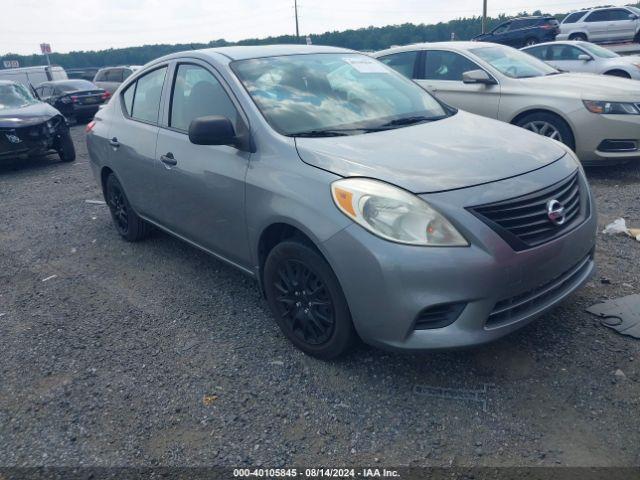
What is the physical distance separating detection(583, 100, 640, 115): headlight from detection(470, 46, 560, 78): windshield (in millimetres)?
1106

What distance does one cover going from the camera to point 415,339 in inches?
104

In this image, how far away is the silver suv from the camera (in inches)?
870

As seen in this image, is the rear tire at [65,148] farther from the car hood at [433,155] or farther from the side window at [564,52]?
the side window at [564,52]

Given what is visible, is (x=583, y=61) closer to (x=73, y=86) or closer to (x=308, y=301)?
(x=308, y=301)

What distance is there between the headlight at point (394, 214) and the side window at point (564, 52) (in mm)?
10763

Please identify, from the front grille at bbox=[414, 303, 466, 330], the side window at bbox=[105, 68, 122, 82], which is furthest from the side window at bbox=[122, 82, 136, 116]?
the side window at bbox=[105, 68, 122, 82]

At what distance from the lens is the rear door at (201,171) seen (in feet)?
11.3

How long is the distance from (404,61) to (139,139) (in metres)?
4.80

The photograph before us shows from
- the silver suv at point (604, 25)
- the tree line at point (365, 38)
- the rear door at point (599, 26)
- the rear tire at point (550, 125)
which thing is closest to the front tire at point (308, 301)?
the rear tire at point (550, 125)

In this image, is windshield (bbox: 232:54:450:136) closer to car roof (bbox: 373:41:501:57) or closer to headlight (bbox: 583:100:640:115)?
headlight (bbox: 583:100:640:115)

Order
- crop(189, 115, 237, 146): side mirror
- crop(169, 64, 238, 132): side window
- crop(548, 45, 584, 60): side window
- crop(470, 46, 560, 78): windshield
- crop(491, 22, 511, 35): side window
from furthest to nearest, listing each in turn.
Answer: crop(491, 22, 511, 35): side window → crop(548, 45, 584, 60): side window → crop(470, 46, 560, 78): windshield → crop(169, 64, 238, 132): side window → crop(189, 115, 237, 146): side mirror

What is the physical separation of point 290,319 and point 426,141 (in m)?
1.30

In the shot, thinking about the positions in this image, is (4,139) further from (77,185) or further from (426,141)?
(426,141)

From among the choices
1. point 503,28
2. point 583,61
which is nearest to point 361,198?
point 583,61
